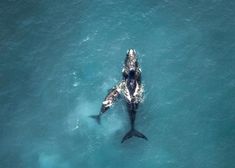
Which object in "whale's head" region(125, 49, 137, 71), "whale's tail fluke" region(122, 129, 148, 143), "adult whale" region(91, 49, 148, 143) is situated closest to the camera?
"whale's tail fluke" region(122, 129, 148, 143)

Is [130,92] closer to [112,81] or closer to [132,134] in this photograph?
[112,81]

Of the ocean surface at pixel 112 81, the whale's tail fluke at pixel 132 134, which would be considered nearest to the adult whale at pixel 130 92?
the whale's tail fluke at pixel 132 134

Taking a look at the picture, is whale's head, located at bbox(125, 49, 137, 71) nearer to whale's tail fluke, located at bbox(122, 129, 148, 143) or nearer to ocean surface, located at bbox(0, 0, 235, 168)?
ocean surface, located at bbox(0, 0, 235, 168)

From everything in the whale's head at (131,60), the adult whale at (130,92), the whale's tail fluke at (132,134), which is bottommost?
the whale's tail fluke at (132,134)

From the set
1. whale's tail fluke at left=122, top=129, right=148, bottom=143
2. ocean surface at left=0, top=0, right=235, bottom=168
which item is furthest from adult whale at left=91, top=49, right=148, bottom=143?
ocean surface at left=0, top=0, right=235, bottom=168

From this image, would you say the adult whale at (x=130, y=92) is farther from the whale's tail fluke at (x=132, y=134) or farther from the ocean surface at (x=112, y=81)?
the ocean surface at (x=112, y=81)

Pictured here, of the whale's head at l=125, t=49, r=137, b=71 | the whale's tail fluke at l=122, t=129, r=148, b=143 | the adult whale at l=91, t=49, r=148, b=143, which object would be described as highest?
the whale's head at l=125, t=49, r=137, b=71

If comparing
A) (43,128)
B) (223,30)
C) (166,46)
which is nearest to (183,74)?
(166,46)

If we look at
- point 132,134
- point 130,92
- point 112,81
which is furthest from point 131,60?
point 132,134
